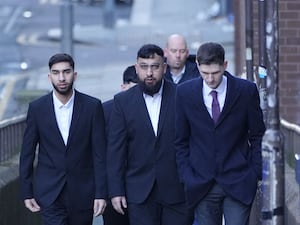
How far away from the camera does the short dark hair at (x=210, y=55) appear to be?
6.70 m

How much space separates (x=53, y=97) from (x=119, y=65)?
2465cm

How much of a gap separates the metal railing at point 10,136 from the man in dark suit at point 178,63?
1.98m

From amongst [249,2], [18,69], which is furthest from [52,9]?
[249,2]

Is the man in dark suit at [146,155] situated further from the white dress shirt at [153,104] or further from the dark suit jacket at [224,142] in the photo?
the dark suit jacket at [224,142]

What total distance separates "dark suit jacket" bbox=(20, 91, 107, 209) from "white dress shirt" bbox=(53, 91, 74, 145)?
40 mm

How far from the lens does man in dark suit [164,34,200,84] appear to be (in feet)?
30.5

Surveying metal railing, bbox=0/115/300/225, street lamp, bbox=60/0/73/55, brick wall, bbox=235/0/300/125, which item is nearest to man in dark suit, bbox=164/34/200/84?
metal railing, bbox=0/115/300/225

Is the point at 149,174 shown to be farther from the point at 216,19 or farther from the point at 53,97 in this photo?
the point at 216,19

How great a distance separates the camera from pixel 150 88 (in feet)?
24.9

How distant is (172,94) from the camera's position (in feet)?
25.3

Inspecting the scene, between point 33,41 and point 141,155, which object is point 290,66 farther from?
point 33,41

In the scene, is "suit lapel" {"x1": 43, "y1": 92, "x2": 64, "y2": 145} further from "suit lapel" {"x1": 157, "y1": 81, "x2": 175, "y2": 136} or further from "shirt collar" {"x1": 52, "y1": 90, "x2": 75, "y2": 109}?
"suit lapel" {"x1": 157, "y1": 81, "x2": 175, "y2": 136}

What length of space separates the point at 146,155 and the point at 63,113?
27.7 inches

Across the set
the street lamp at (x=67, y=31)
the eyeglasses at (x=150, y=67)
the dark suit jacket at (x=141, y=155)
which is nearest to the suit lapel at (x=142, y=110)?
the dark suit jacket at (x=141, y=155)
